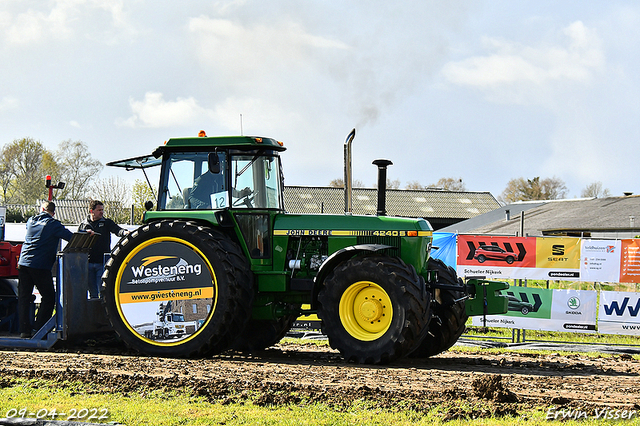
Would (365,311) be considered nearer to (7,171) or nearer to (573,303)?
(573,303)

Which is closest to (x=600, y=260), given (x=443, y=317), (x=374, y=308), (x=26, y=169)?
(x=443, y=317)

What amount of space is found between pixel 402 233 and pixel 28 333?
5163 millimetres

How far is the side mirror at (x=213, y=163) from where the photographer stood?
320 inches

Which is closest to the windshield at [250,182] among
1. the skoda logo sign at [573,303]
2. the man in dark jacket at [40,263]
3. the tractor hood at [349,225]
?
the tractor hood at [349,225]

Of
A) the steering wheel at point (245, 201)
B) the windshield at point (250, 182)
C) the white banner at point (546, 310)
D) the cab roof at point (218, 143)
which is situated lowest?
the white banner at point (546, 310)

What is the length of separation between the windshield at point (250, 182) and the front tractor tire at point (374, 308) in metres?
1.34

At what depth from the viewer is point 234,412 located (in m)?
5.46

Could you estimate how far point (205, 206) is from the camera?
860 centimetres

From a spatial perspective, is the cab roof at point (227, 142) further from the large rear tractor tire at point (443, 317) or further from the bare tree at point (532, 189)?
the bare tree at point (532, 189)

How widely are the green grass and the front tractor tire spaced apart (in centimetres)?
183

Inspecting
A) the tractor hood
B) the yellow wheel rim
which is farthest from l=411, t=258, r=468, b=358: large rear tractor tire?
the yellow wheel rim

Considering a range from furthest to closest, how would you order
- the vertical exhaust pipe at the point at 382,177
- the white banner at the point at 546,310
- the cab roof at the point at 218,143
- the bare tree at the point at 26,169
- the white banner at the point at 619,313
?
the bare tree at the point at 26,169
the white banner at the point at 546,310
the white banner at the point at 619,313
the vertical exhaust pipe at the point at 382,177
the cab roof at the point at 218,143

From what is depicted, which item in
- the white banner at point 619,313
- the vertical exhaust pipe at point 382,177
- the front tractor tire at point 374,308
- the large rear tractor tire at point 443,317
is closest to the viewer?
the front tractor tire at point 374,308

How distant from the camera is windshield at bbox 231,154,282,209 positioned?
852 centimetres
